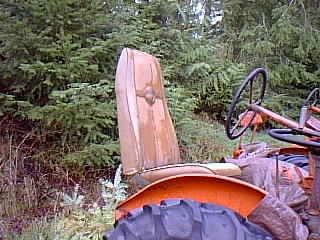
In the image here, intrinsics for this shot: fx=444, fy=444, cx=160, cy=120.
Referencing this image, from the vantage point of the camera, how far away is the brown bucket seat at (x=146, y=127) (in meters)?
1.81

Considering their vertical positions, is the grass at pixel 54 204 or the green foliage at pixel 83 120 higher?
the green foliage at pixel 83 120

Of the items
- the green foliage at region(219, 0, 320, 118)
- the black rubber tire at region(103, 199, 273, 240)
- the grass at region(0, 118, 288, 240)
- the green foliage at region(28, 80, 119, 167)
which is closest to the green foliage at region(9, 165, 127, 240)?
the grass at region(0, 118, 288, 240)

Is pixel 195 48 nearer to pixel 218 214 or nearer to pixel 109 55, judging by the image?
pixel 109 55

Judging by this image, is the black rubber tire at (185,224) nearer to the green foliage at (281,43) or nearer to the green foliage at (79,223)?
the green foliage at (79,223)

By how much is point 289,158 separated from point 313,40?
4.69m

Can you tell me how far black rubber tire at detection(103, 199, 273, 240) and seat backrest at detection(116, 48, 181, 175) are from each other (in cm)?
39

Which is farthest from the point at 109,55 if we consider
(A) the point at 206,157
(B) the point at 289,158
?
(B) the point at 289,158

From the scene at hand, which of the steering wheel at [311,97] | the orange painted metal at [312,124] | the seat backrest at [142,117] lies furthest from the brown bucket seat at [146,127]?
the steering wheel at [311,97]

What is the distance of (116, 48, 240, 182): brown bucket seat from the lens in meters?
1.81

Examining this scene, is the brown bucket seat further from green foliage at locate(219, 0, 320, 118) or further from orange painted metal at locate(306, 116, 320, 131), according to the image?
green foliage at locate(219, 0, 320, 118)

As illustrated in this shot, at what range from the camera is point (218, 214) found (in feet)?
4.97

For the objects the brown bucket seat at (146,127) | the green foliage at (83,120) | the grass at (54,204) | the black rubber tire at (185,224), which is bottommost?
the grass at (54,204)

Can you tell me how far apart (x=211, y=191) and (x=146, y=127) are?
55cm

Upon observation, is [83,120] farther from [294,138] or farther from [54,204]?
[294,138]
